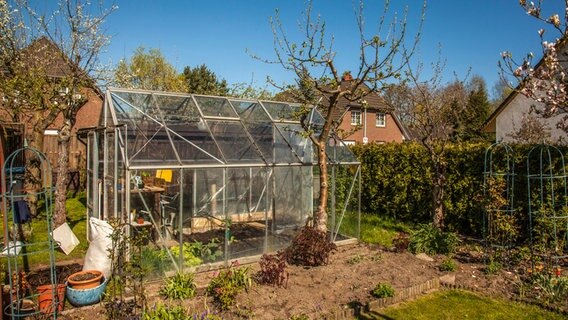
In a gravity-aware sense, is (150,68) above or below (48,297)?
above


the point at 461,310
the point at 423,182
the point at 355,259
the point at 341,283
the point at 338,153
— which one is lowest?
the point at 461,310

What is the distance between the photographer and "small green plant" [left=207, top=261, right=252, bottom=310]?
18.1ft

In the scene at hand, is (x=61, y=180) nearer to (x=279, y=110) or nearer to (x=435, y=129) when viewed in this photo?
(x=279, y=110)

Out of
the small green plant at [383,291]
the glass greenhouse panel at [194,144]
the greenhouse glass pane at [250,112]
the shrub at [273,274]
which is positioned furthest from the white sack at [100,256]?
the small green plant at [383,291]

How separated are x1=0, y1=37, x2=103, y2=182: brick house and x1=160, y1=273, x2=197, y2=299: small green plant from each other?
5.99 metres

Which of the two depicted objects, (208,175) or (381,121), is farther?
(381,121)

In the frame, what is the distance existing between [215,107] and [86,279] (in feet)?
15.0

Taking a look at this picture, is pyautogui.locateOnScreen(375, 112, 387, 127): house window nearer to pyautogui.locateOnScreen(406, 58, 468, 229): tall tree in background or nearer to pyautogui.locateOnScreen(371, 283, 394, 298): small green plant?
pyautogui.locateOnScreen(406, 58, 468, 229): tall tree in background

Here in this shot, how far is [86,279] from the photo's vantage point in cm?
596

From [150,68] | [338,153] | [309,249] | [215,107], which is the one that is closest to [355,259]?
[309,249]

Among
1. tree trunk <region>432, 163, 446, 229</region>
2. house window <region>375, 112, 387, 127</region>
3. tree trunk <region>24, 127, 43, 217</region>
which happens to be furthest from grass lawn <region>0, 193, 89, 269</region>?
house window <region>375, 112, 387, 127</region>

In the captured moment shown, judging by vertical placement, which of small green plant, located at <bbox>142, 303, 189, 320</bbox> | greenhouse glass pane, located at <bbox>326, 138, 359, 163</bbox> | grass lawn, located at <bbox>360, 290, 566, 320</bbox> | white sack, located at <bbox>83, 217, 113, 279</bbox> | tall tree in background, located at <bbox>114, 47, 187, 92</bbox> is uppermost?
tall tree in background, located at <bbox>114, 47, 187, 92</bbox>

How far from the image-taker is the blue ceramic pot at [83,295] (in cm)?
571

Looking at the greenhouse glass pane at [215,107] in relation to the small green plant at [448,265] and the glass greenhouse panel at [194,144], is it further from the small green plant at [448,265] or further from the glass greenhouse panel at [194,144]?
the small green plant at [448,265]
